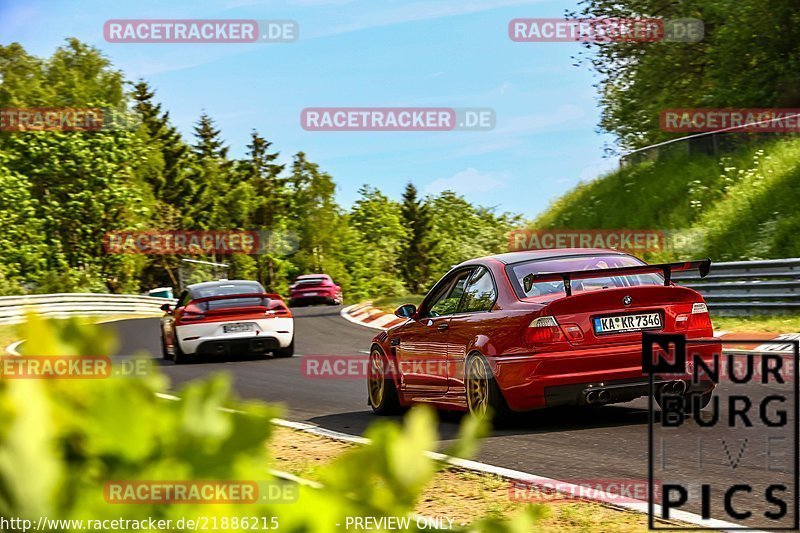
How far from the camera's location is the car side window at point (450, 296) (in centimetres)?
1015

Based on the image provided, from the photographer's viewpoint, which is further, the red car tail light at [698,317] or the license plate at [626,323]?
the red car tail light at [698,317]

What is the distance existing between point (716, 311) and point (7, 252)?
4751cm

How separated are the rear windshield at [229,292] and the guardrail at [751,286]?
778cm

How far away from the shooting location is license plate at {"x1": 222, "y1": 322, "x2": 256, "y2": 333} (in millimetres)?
18719

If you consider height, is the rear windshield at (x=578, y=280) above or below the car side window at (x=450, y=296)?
above

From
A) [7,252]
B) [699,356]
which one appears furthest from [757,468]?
[7,252]

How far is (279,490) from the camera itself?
1399mm

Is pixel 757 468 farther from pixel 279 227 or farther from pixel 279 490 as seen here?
pixel 279 227

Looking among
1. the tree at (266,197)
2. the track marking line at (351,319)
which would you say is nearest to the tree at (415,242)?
the tree at (266,197)

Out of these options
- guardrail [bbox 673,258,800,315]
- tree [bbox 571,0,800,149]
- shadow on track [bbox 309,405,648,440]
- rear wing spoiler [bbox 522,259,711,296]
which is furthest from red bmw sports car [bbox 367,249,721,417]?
tree [bbox 571,0,800,149]

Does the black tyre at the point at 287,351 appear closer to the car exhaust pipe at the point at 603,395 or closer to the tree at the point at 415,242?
the car exhaust pipe at the point at 603,395

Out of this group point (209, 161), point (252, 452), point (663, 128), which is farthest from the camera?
point (209, 161)

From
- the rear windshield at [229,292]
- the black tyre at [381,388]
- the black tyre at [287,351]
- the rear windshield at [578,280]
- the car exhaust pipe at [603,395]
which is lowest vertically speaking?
the black tyre at [287,351]

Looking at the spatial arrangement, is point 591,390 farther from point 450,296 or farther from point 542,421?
point 450,296
